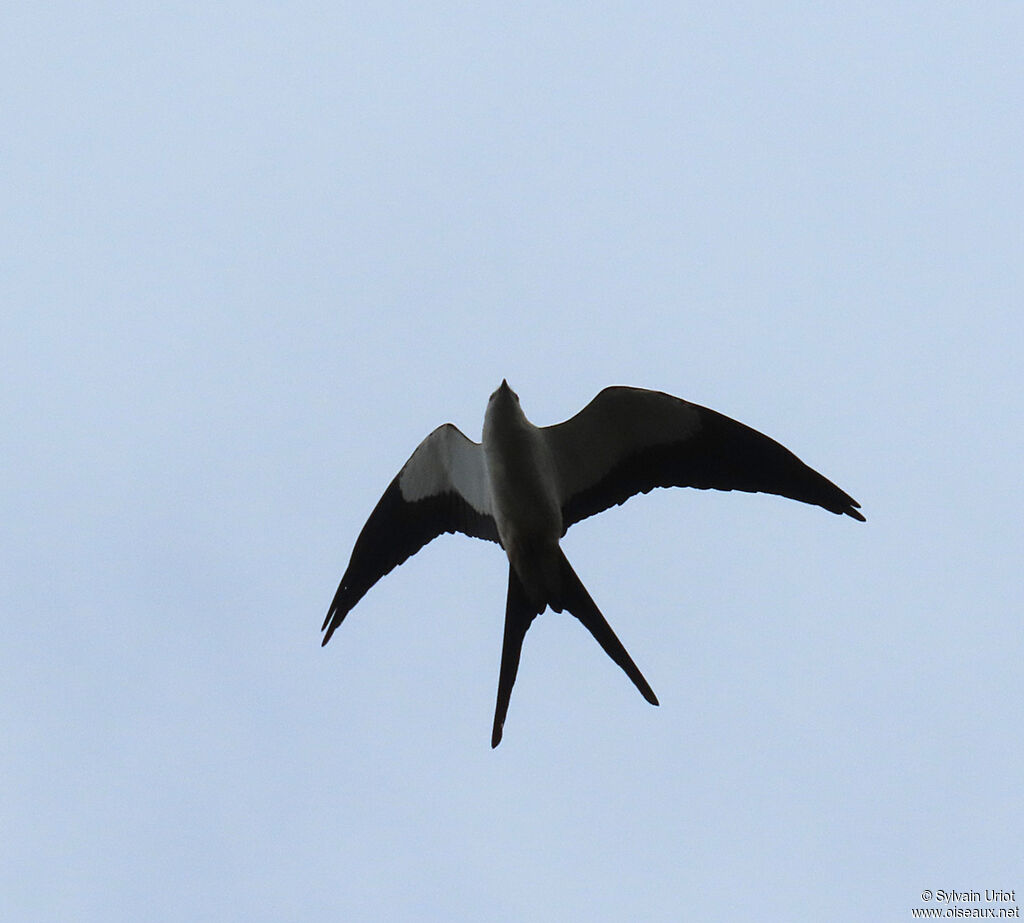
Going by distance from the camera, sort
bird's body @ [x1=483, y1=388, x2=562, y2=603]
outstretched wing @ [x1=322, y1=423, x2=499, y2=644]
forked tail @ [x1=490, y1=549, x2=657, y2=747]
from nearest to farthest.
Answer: forked tail @ [x1=490, y1=549, x2=657, y2=747]
bird's body @ [x1=483, y1=388, x2=562, y2=603]
outstretched wing @ [x1=322, y1=423, x2=499, y2=644]

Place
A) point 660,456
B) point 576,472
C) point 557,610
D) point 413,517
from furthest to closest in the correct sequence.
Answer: point 413,517 → point 576,472 → point 660,456 → point 557,610

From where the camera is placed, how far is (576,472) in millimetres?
7723

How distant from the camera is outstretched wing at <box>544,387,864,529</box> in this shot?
717 cm

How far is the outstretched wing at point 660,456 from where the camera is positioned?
7.17 metres

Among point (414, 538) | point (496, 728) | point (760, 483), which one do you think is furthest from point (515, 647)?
point (760, 483)

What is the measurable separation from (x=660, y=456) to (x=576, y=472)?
587mm

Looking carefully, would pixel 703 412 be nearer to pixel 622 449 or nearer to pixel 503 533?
pixel 622 449

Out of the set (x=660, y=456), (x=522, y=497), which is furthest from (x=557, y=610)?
(x=660, y=456)

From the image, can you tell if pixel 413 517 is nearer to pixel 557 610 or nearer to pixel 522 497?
pixel 522 497

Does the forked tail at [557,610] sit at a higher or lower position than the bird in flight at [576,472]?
lower

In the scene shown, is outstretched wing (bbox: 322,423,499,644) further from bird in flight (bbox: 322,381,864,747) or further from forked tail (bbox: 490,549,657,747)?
forked tail (bbox: 490,549,657,747)

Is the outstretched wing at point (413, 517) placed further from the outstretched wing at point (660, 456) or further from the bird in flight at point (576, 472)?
the outstretched wing at point (660, 456)

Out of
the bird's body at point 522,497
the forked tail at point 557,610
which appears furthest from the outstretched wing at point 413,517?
the forked tail at point 557,610

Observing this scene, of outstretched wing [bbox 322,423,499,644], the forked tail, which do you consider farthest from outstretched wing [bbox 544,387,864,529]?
outstretched wing [bbox 322,423,499,644]
